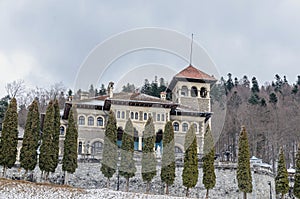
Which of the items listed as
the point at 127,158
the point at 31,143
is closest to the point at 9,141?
the point at 31,143

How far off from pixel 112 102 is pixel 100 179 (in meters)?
9.37

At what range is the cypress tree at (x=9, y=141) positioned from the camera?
2489cm

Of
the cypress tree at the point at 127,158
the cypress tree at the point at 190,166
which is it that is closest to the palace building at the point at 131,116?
the cypress tree at the point at 127,158

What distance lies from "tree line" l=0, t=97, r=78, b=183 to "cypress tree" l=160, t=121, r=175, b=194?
529 centimetres

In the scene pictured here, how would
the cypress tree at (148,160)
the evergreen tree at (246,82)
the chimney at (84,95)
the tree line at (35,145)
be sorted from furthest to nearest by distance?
the evergreen tree at (246,82)
the chimney at (84,95)
the cypress tree at (148,160)
the tree line at (35,145)

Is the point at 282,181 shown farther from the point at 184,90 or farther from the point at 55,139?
the point at 184,90

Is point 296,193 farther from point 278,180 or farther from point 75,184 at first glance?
point 75,184

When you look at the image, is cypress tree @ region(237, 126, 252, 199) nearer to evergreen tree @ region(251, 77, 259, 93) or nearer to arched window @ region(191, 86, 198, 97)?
arched window @ region(191, 86, 198, 97)

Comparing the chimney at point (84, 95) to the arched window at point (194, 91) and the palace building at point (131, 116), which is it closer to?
the palace building at point (131, 116)

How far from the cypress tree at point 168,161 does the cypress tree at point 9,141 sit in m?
8.65

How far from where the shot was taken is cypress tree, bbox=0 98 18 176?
24.9 meters

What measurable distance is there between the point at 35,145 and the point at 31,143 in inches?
10.4

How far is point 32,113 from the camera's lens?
87.5 ft

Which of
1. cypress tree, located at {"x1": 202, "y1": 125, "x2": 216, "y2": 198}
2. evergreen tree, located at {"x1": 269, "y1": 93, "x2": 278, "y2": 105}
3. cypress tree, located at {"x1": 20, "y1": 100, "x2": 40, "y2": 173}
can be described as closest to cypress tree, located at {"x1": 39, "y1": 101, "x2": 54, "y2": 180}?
cypress tree, located at {"x1": 20, "y1": 100, "x2": 40, "y2": 173}
